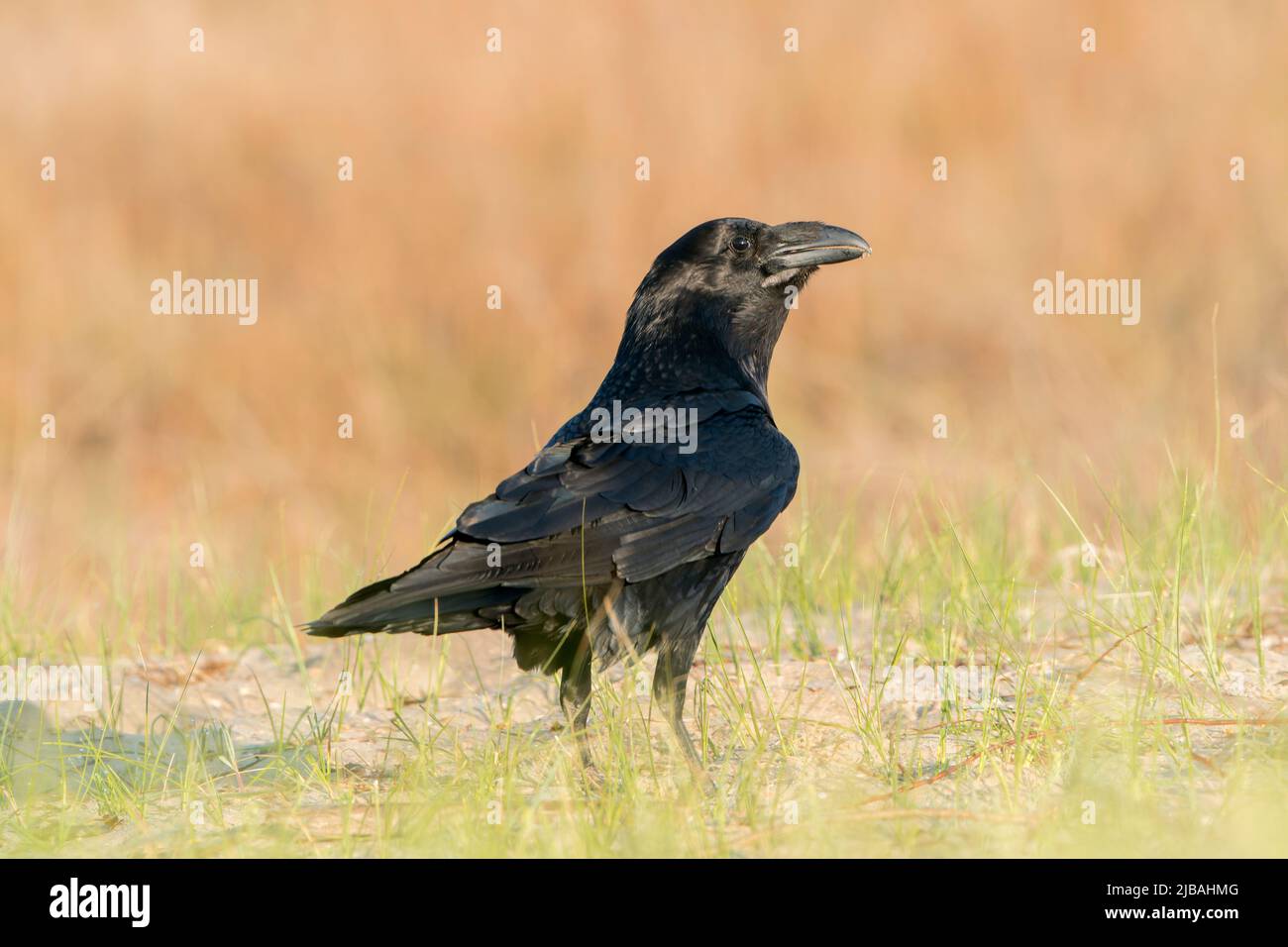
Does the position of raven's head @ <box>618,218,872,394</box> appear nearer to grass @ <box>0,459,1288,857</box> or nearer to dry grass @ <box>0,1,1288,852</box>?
grass @ <box>0,459,1288,857</box>

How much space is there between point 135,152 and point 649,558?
1109 centimetres

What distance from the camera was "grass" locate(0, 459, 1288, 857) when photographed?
12.2ft

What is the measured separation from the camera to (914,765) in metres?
4.26

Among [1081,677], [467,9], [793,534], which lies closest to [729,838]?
[1081,677]

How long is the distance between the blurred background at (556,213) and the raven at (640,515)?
235 inches

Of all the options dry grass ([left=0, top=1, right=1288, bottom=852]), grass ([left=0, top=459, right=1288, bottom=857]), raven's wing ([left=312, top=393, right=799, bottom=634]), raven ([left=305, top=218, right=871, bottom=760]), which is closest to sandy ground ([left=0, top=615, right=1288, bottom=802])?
grass ([left=0, top=459, right=1288, bottom=857])

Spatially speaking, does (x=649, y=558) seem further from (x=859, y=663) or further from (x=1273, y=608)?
(x=1273, y=608)

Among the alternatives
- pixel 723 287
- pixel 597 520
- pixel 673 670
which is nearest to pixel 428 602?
pixel 597 520

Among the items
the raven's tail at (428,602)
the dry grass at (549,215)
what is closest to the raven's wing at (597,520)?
the raven's tail at (428,602)

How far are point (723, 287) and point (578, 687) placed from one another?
1.47 m

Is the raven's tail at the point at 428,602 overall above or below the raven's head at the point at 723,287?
below

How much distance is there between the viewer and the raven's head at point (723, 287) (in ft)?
17.4

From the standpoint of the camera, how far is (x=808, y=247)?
17.7ft

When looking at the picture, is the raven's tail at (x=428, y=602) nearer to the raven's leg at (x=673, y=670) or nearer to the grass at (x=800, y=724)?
the grass at (x=800, y=724)
